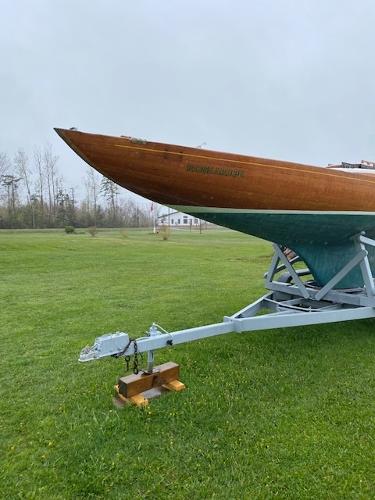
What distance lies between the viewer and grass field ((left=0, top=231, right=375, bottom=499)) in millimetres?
2424

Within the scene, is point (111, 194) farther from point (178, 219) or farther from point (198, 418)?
point (198, 418)

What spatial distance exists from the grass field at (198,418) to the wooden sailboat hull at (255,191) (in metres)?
1.25

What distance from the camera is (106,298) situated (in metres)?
7.88

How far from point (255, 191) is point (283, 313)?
1.43 m

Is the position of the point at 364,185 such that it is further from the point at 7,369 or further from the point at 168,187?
the point at 7,369

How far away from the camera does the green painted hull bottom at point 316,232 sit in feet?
12.9

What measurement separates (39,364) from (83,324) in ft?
5.38

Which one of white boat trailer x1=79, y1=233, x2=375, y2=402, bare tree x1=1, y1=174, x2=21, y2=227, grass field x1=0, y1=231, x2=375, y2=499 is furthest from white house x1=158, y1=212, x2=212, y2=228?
bare tree x1=1, y1=174, x2=21, y2=227

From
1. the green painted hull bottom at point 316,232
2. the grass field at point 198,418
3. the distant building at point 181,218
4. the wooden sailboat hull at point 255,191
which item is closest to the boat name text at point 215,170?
the wooden sailboat hull at point 255,191

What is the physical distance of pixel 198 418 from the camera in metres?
3.12

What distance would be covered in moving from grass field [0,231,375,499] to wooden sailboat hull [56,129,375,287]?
49.3 inches

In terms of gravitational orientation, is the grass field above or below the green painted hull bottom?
below

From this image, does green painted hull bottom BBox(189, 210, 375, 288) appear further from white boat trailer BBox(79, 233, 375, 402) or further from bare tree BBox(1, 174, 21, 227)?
bare tree BBox(1, 174, 21, 227)

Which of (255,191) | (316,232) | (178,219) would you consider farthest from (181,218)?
(255,191)
